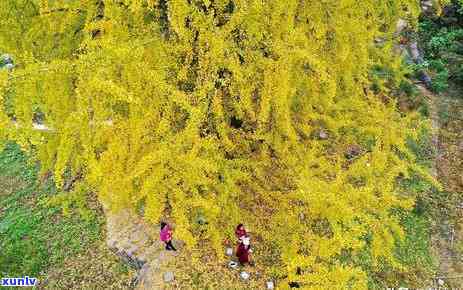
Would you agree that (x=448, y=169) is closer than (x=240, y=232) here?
No

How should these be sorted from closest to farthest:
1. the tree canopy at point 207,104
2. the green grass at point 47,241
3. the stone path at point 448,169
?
the tree canopy at point 207,104 → the green grass at point 47,241 → the stone path at point 448,169

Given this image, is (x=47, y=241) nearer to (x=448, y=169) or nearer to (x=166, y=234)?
(x=166, y=234)

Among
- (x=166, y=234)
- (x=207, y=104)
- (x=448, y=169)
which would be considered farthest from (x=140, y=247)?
(x=448, y=169)

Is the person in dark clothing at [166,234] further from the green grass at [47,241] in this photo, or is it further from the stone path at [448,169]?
the stone path at [448,169]

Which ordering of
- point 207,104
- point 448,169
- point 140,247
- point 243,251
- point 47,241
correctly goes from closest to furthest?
point 207,104, point 243,251, point 140,247, point 47,241, point 448,169

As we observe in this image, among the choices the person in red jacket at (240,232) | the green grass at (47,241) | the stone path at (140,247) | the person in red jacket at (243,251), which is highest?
the person in red jacket at (240,232)

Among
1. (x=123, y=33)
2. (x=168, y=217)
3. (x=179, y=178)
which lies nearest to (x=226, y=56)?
(x=123, y=33)

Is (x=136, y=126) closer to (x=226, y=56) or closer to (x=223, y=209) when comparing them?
(x=226, y=56)

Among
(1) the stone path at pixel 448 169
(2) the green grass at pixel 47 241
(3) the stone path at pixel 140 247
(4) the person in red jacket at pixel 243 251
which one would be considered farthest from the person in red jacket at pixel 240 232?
(1) the stone path at pixel 448 169
